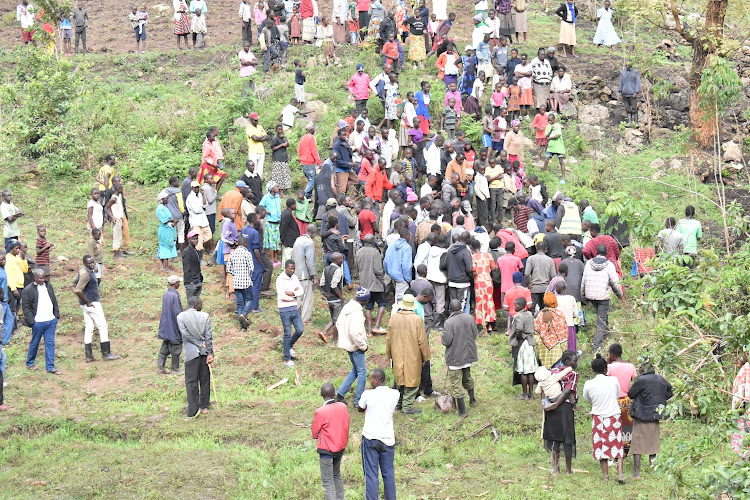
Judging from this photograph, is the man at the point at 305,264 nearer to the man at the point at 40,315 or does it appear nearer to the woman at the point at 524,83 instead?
the man at the point at 40,315

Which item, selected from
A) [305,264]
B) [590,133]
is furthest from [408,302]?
[590,133]

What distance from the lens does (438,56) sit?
24172 mm

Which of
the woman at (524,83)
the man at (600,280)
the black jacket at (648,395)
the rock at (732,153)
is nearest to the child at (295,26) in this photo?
the woman at (524,83)

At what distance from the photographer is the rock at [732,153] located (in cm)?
2183

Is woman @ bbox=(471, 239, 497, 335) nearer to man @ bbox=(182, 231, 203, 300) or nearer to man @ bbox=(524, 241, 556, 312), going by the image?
man @ bbox=(524, 241, 556, 312)

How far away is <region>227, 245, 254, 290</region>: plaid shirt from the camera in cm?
1430

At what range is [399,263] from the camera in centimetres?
1480

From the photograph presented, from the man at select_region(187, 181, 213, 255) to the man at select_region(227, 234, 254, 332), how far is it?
6.46ft

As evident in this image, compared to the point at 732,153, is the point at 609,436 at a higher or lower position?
lower

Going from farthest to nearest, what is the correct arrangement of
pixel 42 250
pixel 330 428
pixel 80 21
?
pixel 80 21, pixel 42 250, pixel 330 428

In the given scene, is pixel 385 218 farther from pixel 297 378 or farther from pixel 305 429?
pixel 305 429

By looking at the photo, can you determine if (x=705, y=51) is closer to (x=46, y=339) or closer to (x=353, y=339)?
(x=353, y=339)

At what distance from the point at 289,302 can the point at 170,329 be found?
1.74 meters

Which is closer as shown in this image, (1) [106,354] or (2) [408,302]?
(2) [408,302]
